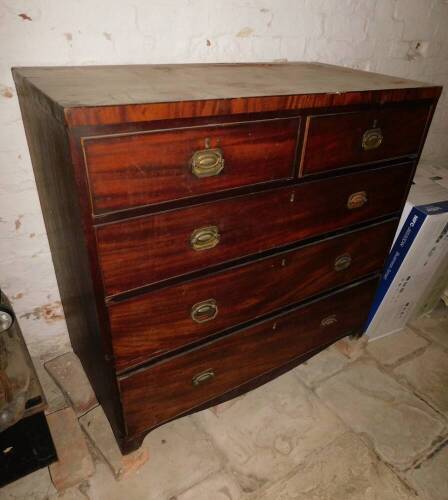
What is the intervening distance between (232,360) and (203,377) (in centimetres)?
13

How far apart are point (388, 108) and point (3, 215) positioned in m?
1.45

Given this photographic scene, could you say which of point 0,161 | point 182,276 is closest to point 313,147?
point 182,276

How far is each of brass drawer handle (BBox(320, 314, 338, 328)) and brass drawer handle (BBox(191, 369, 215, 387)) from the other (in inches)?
23.2

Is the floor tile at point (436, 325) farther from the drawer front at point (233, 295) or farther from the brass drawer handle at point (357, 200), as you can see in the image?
the brass drawer handle at point (357, 200)

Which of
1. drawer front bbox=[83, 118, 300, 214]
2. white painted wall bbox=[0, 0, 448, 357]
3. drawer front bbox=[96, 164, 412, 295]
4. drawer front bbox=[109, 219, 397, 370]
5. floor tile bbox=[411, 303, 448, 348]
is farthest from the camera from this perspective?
floor tile bbox=[411, 303, 448, 348]

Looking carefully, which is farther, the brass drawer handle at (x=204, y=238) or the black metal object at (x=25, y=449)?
the black metal object at (x=25, y=449)

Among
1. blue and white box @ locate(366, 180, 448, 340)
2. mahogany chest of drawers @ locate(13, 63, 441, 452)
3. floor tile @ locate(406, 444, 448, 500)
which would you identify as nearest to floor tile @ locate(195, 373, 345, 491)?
mahogany chest of drawers @ locate(13, 63, 441, 452)

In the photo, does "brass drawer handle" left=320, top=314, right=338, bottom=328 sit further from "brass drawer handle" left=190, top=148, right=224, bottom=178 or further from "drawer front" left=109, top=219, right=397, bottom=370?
"brass drawer handle" left=190, top=148, right=224, bottom=178

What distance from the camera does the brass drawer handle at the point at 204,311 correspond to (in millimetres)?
1231

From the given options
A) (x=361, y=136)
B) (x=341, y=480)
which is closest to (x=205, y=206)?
(x=361, y=136)

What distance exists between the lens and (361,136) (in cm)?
124

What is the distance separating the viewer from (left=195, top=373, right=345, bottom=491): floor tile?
1.54m

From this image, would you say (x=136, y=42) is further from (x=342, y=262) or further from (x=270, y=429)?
(x=270, y=429)

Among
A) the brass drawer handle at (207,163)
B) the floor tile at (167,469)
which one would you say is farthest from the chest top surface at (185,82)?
the floor tile at (167,469)
